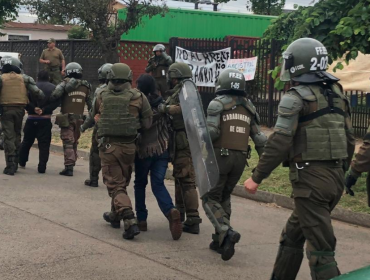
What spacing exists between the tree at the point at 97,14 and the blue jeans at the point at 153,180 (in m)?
11.0

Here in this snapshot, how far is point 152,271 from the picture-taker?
6.43 m

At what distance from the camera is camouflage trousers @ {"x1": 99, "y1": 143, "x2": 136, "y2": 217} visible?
25.5ft

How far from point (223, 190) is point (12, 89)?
588 centimetres

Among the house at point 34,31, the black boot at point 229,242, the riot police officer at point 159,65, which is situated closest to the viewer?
the black boot at point 229,242

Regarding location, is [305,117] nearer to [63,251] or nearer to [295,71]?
[295,71]

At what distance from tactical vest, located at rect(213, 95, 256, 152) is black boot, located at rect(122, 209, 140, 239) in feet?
4.19

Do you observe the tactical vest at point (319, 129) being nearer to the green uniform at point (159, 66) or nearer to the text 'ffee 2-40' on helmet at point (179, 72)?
the text 'ffee 2-40' on helmet at point (179, 72)

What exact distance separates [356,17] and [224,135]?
11.3 feet

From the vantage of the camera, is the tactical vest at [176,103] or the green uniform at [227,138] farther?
the tactical vest at [176,103]

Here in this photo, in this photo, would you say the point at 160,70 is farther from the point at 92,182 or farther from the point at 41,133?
the point at 41,133

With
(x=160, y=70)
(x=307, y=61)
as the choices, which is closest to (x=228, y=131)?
(x=307, y=61)

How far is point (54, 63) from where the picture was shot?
20344 millimetres

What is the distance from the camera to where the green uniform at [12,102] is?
39.2 ft

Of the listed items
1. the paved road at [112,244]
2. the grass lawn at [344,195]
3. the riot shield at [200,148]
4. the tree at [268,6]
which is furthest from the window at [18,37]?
the riot shield at [200,148]
